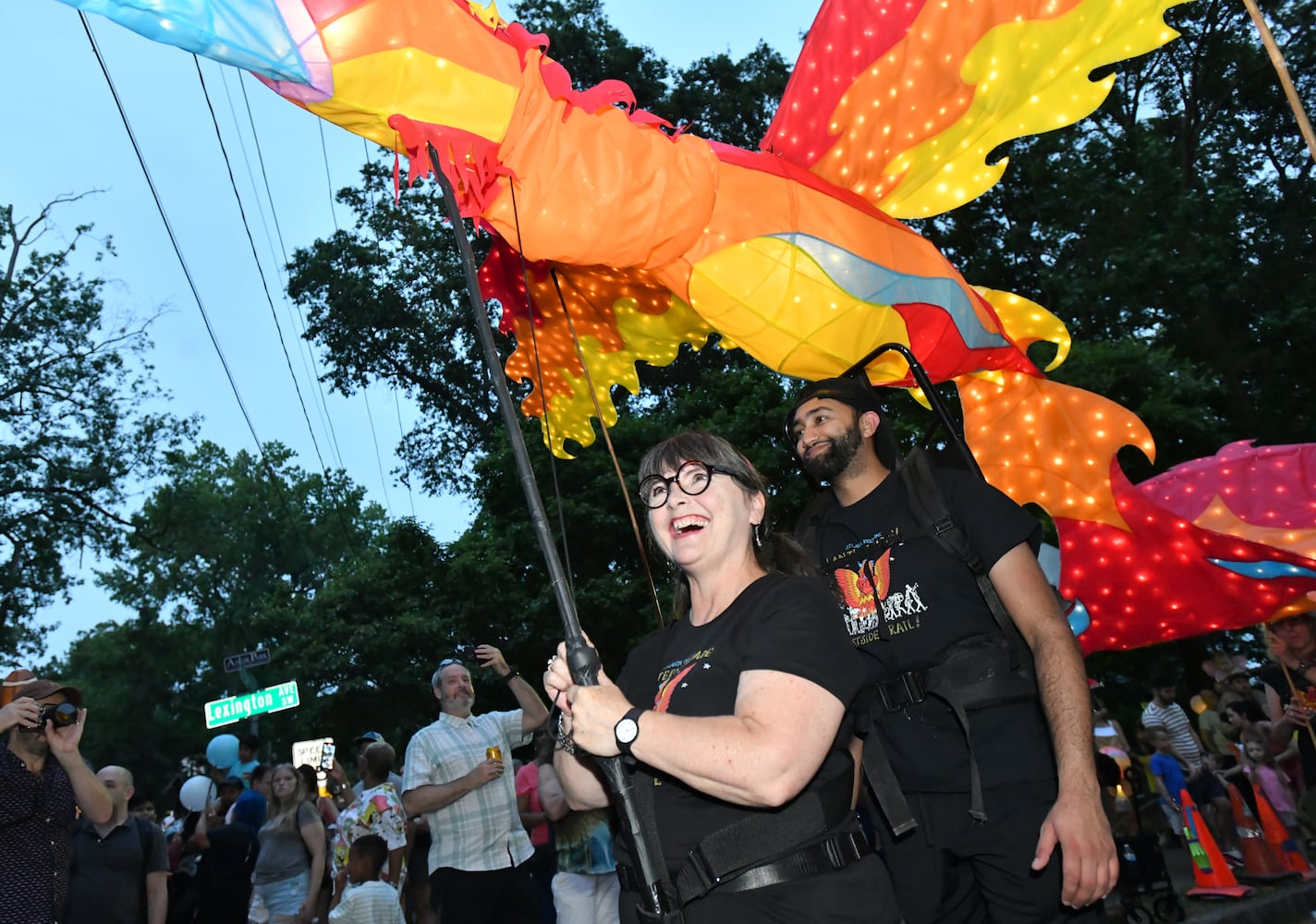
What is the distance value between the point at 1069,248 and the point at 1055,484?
52.2 feet

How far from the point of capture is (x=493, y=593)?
749 inches

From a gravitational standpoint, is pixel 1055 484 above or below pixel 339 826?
above

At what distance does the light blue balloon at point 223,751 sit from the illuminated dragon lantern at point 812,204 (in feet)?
31.4

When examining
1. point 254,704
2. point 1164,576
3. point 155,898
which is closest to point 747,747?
point 1164,576

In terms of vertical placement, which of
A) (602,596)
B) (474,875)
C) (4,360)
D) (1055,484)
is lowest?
(474,875)

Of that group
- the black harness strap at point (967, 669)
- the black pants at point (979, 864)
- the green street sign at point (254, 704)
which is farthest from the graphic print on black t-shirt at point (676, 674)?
the green street sign at point (254, 704)

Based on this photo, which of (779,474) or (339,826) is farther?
(779,474)

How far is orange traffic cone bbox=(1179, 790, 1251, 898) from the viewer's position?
329 inches

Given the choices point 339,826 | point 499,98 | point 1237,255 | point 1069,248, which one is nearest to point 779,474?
point 1069,248

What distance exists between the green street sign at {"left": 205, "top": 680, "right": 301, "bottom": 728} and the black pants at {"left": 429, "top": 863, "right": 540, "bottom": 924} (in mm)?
20047

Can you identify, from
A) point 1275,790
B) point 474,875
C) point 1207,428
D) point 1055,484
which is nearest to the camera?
point 1055,484

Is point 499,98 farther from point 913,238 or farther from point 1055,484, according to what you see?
point 1055,484

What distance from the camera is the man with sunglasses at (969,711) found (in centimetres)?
271

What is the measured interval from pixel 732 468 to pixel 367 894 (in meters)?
4.85
